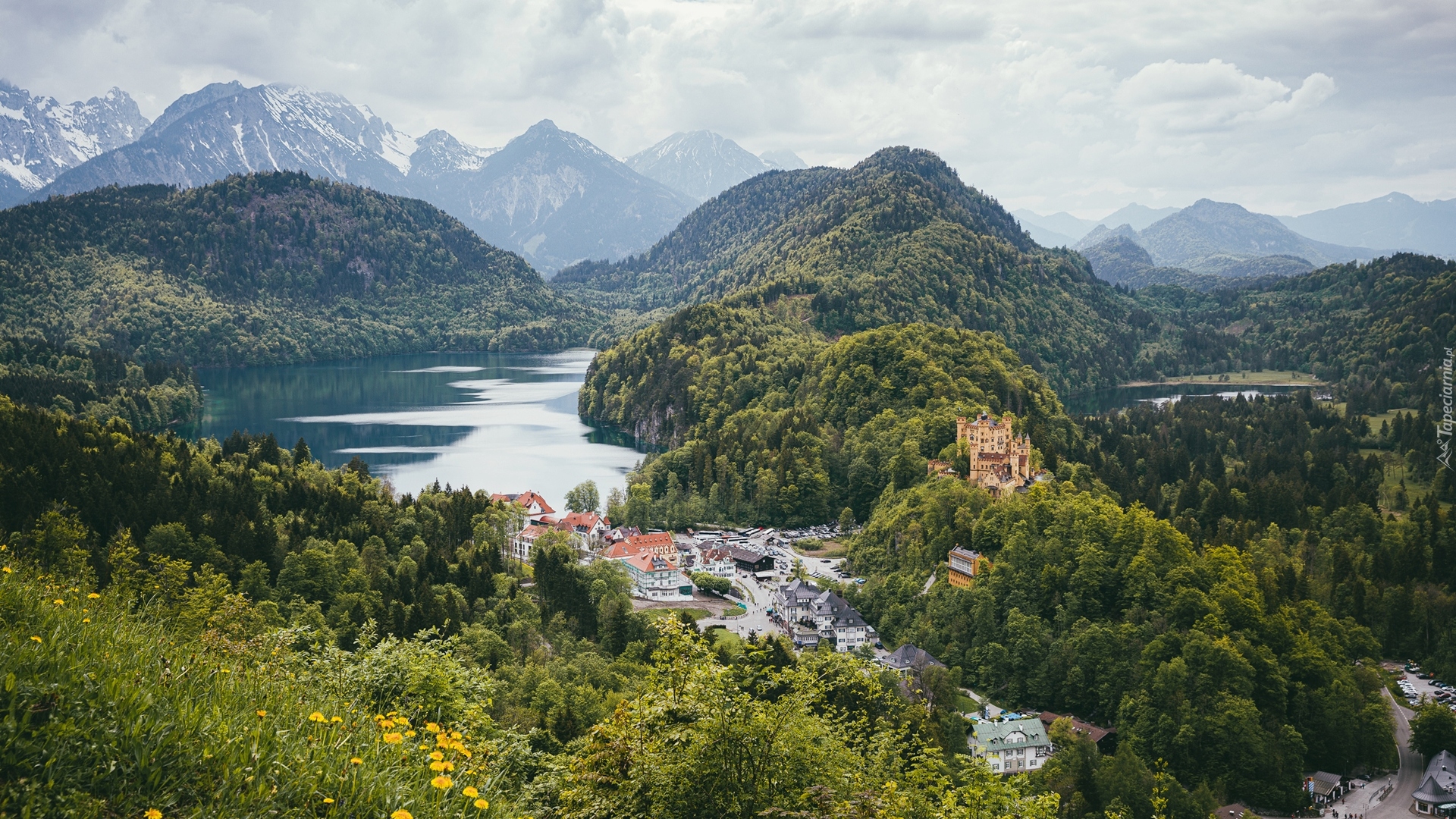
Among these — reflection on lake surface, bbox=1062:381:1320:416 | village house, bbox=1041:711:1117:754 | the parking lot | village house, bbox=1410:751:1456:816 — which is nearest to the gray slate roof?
village house, bbox=1410:751:1456:816

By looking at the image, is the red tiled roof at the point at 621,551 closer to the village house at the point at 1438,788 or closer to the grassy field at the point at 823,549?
the grassy field at the point at 823,549

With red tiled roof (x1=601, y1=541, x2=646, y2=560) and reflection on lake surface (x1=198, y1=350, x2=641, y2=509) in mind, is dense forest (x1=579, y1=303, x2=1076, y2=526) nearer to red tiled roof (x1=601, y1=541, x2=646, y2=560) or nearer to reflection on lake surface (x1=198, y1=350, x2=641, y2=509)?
reflection on lake surface (x1=198, y1=350, x2=641, y2=509)

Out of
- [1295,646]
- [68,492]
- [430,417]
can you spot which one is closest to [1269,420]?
[1295,646]

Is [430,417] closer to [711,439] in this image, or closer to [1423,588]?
[711,439]

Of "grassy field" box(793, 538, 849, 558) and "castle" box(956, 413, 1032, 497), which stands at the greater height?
"castle" box(956, 413, 1032, 497)

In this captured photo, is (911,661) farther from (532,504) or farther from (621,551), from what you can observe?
(532,504)

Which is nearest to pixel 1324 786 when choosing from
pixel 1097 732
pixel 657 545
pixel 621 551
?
pixel 1097 732
